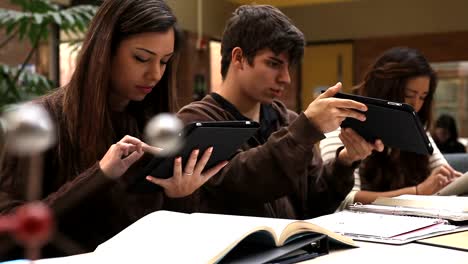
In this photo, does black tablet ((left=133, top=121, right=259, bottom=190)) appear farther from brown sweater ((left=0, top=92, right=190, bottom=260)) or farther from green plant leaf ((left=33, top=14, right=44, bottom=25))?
green plant leaf ((left=33, top=14, right=44, bottom=25))

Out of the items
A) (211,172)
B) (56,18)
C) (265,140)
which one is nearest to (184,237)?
(211,172)

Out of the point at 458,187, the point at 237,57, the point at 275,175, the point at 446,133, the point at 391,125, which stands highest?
the point at 237,57

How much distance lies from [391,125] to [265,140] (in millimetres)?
422

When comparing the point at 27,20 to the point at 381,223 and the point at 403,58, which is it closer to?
the point at 403,58

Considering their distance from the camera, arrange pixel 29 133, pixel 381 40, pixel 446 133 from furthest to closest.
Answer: pixel 381 40
pixel 446 133
pixel 29 133

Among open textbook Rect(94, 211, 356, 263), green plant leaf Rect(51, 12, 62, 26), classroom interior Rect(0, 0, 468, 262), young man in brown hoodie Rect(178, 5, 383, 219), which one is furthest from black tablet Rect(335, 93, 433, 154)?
classroom interior Rect(0, 0, 468, 262)

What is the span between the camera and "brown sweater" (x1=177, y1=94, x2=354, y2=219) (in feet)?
4.34

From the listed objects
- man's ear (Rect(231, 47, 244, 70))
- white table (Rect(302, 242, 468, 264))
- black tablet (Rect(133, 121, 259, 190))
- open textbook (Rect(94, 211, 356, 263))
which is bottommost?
white table (Rect(302, 242, 468, 264))

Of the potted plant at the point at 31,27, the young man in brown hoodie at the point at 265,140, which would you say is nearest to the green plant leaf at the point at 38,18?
the potted plant at the point at 31,27

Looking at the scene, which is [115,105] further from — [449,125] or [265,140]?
[449,125]

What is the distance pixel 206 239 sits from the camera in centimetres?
75

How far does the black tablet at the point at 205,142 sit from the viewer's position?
1060 mm

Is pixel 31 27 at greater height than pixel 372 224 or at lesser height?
greater

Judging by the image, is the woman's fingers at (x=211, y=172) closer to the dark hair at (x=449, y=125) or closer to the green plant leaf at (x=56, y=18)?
the green plant leaf at (x=56, y=18)
